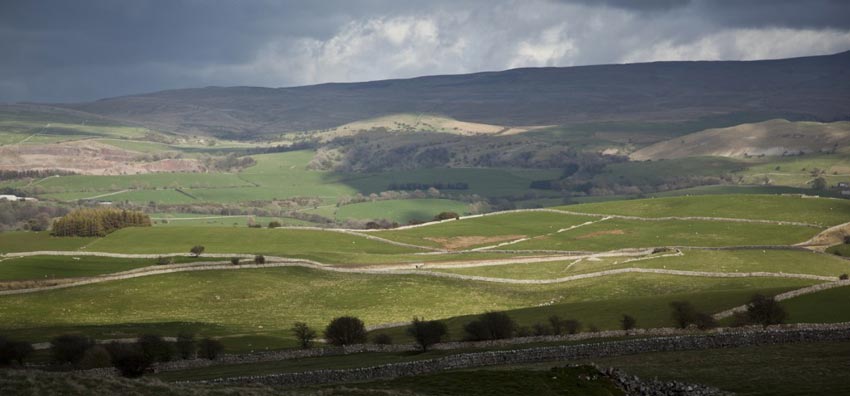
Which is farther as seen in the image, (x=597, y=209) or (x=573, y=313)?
(x=597, y=209)

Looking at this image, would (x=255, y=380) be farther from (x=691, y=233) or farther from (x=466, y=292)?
(x=691, y=233)

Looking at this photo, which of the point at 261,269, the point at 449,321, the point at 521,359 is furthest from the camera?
the point at 261,269

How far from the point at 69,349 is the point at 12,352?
3.10 metres

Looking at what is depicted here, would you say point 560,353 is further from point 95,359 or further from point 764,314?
point 95,359

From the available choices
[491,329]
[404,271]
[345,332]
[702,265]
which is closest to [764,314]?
[491,329]

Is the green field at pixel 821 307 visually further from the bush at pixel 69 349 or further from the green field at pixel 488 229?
the green field at pixel 488 229

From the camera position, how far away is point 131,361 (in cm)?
5075

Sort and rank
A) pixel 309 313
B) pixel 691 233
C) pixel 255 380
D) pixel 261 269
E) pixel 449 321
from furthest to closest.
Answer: pixel 691 233 → pixel 261 269 → pixel 309 313 → pixel 449 321 → pixel 255 380

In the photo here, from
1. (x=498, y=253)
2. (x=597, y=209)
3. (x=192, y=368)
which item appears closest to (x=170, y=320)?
(x=192, y=368)

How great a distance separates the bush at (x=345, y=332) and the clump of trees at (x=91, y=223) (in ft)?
272

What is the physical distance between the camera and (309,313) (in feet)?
270

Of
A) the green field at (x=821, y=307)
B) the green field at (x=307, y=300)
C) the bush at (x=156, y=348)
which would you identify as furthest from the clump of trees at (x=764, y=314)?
the bush at (x=156, y=348)

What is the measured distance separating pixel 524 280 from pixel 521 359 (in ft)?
153

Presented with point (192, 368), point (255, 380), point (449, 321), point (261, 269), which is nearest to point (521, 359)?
point (255, 380)
